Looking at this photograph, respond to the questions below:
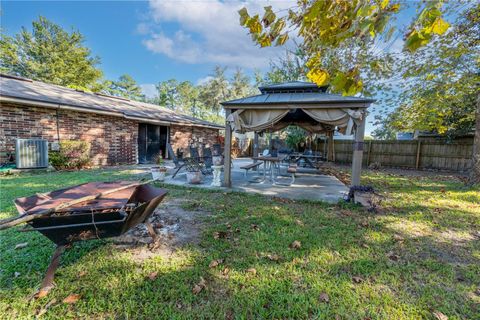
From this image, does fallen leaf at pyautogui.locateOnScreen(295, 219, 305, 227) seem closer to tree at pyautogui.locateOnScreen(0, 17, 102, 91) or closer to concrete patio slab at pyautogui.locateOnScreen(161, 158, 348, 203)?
concrete patio slab at pyautogui.locateOnScreen(161, 158, 348, 203)

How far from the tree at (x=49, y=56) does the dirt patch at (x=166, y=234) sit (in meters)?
20.0

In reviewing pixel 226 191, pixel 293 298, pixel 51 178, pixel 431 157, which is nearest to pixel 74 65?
pixel 51 178

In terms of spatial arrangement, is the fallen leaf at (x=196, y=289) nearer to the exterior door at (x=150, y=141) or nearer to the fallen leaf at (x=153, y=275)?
the fallen leaf at (x=153, y=275)

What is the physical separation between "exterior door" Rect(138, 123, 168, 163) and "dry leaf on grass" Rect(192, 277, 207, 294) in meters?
10.3

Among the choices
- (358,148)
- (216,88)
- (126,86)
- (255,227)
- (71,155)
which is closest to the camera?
(255,227)

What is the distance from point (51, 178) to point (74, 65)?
21148 mm

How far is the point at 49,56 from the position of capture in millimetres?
20031

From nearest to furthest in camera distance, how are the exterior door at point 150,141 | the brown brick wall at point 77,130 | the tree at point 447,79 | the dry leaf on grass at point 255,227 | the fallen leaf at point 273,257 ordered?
the fallen leaf at point 273,257, the dry leaf on grass at point 255,227, the tree at point 447,79, the brown brick wall at point 77,130, the exterior door at point 150,141

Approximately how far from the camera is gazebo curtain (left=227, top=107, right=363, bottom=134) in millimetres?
Answer: 5168

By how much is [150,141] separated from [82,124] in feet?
11.0

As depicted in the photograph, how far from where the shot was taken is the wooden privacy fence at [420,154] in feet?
34.4

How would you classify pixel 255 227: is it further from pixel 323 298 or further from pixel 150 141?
pixel 150 141

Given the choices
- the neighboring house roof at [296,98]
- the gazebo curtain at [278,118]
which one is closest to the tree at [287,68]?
the neighboring house roof at [296,98]

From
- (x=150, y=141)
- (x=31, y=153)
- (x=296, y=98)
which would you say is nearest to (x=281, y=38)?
(x=296, y=98)
